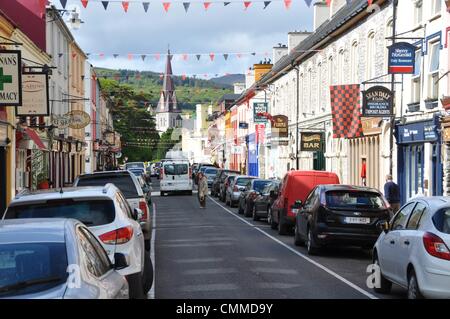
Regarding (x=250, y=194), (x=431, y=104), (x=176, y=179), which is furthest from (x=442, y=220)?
(x=176, y=179)

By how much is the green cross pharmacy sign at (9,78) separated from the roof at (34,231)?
14355 millimetres

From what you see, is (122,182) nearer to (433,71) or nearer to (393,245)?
(393,245)

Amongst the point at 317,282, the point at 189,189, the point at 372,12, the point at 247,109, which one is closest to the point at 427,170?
the point at 372,12

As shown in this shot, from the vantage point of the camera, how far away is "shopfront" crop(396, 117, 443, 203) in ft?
82.6

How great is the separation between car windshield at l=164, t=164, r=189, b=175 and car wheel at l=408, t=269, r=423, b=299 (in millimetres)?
40826

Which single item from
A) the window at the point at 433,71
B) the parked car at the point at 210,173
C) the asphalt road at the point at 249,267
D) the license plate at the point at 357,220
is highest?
the window at the point at 433,71

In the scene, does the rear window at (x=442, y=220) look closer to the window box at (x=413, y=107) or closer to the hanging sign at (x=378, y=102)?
the hanging sign at (x=378, y=102)

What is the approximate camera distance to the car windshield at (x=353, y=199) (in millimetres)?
16812

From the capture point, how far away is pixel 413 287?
9859 millimetres

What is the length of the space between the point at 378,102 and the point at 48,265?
869 inches

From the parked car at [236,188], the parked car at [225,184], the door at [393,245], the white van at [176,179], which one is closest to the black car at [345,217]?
the door at [393,245]

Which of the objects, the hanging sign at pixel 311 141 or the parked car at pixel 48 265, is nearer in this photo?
the parked car at pixel 48 265

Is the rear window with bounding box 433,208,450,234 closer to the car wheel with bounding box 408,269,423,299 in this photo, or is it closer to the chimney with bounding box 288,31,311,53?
the car wheel with bounding box 408,269,423,299

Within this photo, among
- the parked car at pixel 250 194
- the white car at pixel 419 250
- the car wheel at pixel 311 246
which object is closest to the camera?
the white car at pixel 419 250
